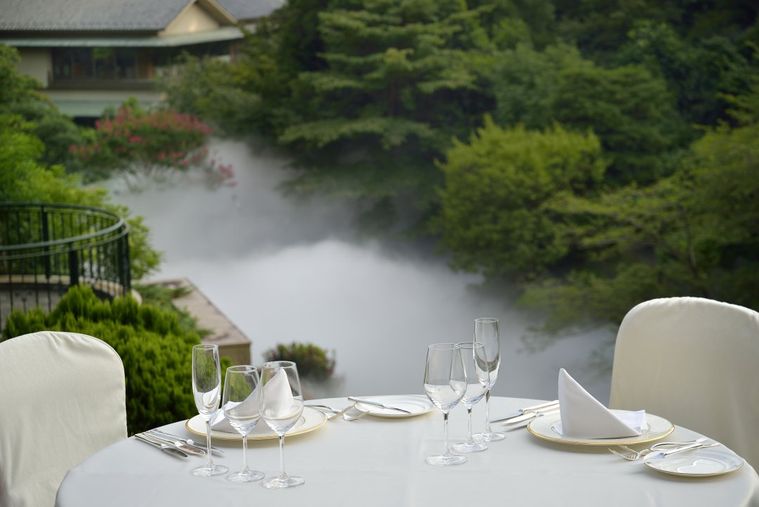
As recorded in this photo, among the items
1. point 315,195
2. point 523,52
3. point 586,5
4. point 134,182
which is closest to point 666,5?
point 586,5

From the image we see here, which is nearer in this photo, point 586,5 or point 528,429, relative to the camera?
point 528,429

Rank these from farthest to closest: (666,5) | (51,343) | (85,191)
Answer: (666,5) → (85,191) → (51,343)

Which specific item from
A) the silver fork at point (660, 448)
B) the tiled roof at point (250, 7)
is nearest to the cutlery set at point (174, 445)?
the silver fork at point (660, 448)

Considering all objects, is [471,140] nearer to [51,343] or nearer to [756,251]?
[756,251]

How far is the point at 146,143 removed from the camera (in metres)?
8.34

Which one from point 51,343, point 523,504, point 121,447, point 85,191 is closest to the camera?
point 523,504

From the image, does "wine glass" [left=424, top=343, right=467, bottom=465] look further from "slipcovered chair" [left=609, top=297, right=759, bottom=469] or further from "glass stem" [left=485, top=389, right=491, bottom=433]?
"slipcovered chair" [left=609, top=297, right=759, bottom=469]

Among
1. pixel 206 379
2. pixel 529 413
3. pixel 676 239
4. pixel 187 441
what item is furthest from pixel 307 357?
pixel 206 379

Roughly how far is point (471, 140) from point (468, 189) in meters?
0.45

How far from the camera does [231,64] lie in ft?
27.8

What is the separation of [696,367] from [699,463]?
0.71 metres

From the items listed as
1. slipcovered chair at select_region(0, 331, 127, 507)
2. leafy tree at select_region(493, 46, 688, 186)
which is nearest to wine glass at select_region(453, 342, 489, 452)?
slipcovered chair at select_region(0, 331, 127, 507)

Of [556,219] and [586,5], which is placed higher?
[586,5]

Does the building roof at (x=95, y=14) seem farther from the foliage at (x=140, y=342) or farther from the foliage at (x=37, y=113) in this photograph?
the foliage at (x=140, y=342)
